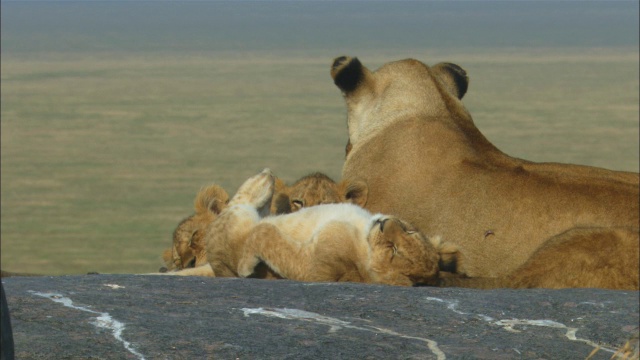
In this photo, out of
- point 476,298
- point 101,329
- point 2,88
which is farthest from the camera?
point 2,88

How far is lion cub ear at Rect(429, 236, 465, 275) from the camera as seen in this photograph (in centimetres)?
638

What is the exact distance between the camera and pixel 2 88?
6225cm

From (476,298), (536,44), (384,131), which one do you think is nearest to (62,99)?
(536,44)

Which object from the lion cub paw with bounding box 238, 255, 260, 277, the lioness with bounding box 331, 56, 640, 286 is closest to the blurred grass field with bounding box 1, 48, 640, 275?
the lioness with bounding box 331, 56, 640, 286

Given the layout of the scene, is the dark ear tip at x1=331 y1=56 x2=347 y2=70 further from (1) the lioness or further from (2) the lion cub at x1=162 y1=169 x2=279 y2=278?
(2) the lion cub at x1=162 y1=169 x2=279 y2=278

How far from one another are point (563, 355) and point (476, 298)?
88 cm

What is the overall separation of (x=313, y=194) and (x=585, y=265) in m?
1.85

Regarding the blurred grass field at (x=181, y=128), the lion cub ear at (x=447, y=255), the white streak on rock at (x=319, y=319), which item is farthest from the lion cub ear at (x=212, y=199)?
the blurred grass field at (x=181, y=128)

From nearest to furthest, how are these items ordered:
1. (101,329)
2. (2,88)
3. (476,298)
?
(101,329), (476,298), (2,88)

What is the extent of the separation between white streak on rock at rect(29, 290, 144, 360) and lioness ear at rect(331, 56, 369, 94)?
470cm

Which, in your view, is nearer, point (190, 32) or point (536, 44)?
point (536, 44)

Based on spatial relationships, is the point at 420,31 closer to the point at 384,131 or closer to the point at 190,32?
the point at 190,32

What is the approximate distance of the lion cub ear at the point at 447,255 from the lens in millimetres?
6383

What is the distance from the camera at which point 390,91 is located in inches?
364
